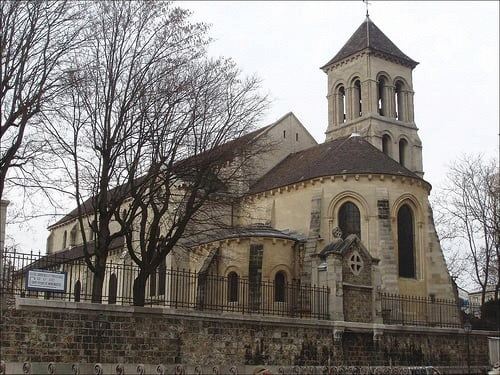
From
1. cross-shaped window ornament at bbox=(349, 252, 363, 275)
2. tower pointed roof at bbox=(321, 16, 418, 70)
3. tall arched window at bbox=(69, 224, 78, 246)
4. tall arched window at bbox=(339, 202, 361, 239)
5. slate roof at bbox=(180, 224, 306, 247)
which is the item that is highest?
tower pointed roof at bbox=(321, 16, 418, 70)

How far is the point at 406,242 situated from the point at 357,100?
1903cm

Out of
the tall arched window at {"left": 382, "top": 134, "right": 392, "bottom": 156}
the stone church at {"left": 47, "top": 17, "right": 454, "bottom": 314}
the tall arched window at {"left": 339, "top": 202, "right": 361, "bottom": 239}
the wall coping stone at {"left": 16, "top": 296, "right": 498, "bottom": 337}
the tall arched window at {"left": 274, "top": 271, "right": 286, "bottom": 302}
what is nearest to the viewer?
the wall coping stone at {"left": 16, "top": 296, "right": 498, "bottom": 337}

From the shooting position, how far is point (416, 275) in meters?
34.9

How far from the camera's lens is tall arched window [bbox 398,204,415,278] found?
34781 millimetres

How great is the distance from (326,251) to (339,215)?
28.8 ft

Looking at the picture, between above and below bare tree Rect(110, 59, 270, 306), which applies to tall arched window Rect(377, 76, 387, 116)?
above

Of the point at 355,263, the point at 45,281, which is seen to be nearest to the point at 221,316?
the point at 45,281

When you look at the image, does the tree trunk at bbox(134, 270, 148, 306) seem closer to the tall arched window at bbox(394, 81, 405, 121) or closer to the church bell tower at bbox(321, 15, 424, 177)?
the church bell tower at bbox(321, 15, 424, 177)

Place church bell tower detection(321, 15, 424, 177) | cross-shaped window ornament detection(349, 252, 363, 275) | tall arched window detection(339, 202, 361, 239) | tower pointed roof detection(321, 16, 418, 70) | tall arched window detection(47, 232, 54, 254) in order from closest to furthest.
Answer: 1. cross-shaped window ornament detection(349, 252, 363, 275)
2. tall arched window detection(339, 202, 361, 239)
3. church bell tower detection(321, 15, 424, 177)
4. tower pointed roof detection(321, 16, 418, 70)
5. tall arched window detection(47, 232, 54, 254)

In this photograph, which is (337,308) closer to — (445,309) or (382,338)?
(382,338)

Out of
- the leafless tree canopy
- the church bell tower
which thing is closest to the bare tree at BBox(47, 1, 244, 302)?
the leafless tree canopy

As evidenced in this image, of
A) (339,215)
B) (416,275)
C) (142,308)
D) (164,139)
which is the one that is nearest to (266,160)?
(339,215)

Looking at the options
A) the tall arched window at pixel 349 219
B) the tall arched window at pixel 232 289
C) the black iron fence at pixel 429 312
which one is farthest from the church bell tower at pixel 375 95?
the tall arched window at pixel 232 289

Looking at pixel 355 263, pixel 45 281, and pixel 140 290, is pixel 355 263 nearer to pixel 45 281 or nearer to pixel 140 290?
pixel 140 290
